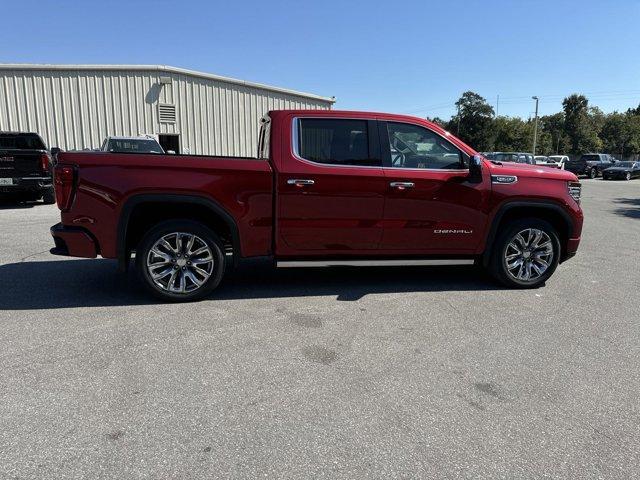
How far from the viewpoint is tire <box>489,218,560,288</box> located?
5465mm

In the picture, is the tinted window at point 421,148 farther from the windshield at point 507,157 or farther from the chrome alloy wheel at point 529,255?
the windshield at point 507,157

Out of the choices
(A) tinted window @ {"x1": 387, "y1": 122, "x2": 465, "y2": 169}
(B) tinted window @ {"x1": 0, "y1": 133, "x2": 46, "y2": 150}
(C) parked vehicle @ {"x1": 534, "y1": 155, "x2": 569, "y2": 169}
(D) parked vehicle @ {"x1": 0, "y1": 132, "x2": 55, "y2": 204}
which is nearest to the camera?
(A) tinted window @ {"x1": 387, "y1": 122, "x2": 465, "y2": 169}

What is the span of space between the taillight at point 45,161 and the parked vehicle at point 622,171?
36.0m

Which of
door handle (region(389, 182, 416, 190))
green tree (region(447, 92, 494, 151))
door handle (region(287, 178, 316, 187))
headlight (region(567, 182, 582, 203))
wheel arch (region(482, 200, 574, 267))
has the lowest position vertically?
wheel arch (region(482, 200, 574, 267))

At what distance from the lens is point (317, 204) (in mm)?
4926

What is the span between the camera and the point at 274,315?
4578mm

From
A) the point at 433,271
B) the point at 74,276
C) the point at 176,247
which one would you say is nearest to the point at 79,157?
the point at 176,247

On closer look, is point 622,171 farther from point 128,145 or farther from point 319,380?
point 319,380

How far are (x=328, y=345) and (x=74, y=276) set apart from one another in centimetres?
364

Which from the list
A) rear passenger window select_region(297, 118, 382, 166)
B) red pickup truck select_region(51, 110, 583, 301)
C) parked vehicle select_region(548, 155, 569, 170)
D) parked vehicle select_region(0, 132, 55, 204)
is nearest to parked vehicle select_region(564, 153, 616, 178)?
parked vehicle select_region(548, 155, 569, 170)

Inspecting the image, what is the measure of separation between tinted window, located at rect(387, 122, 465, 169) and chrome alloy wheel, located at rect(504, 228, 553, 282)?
1.16 meters

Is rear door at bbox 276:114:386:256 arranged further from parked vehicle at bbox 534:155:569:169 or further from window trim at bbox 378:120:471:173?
parked vehicle at bbox 534:155:569:169

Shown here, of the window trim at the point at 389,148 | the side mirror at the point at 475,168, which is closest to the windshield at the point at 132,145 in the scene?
the window trim at the point at 389,148

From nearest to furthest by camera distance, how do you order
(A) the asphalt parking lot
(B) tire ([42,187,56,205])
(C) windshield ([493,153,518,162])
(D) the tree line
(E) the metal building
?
(A) the asphalt parking lot < (B) tire ([42,187,56,205]) < (E) the metal building < (C) windshield ([493,153,518,162]) < (D) the tree line
